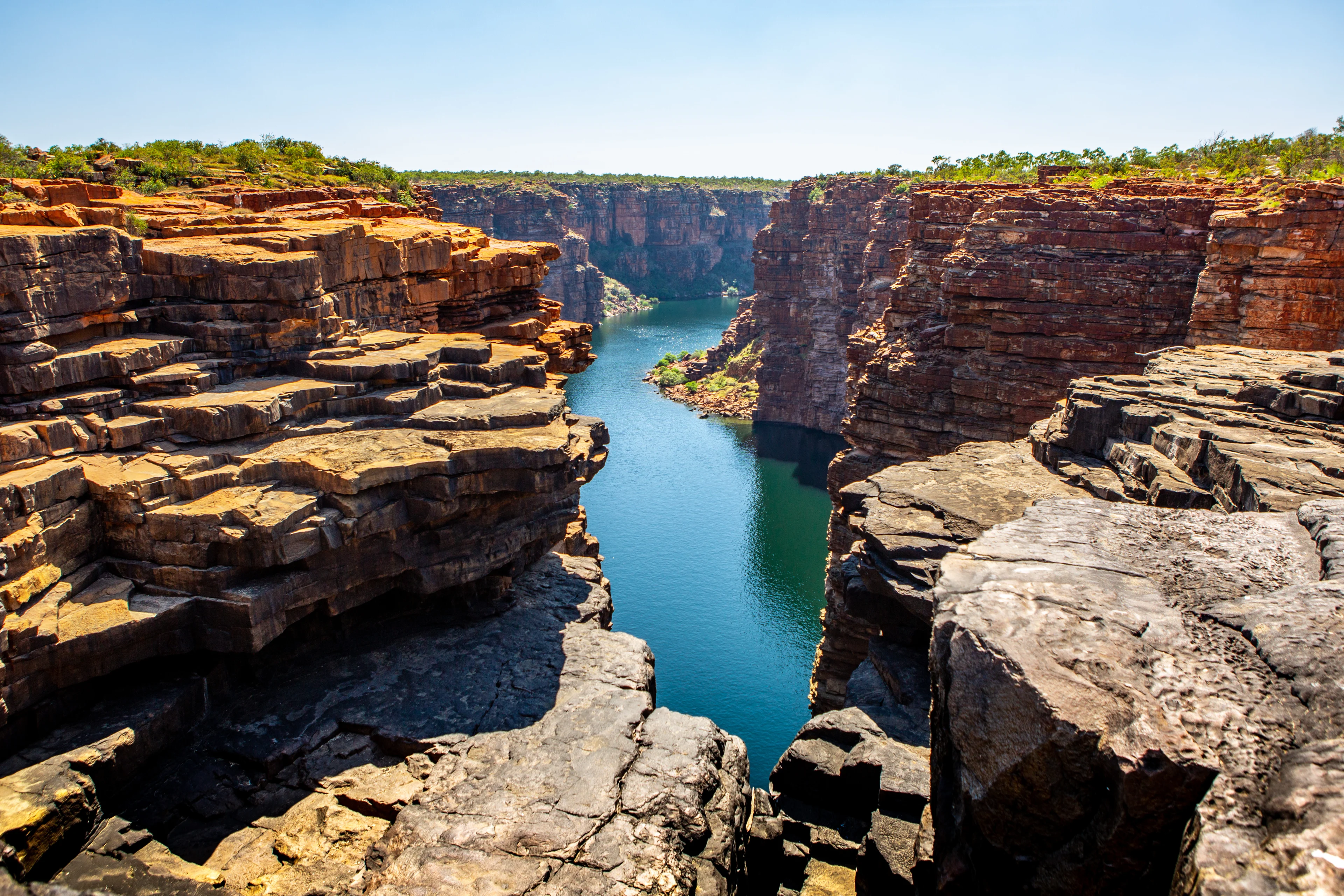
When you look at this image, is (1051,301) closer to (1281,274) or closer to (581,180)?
(1281,274)

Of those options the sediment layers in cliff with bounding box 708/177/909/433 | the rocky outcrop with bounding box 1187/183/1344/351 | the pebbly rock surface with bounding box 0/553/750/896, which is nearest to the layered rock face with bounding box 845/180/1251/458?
the rocky outcrop with bounding box 1187/183/1344/351

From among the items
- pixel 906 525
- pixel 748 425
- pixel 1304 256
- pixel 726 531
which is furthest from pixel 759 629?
pixel 748 425

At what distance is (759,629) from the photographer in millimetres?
26281

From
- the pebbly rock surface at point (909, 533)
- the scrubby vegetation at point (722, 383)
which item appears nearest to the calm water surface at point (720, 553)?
the scrubby vegetation at point (722, 383)

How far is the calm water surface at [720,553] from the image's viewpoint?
75.2ft

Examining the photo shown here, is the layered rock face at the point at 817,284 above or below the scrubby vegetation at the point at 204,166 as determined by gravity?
below

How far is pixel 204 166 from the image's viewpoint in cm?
2705

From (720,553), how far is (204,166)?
2213 centimetres

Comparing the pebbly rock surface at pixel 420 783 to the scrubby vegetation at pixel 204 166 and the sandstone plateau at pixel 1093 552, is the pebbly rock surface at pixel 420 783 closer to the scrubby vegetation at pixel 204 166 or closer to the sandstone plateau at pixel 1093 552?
the sandstone plateau at pixel 1093 552

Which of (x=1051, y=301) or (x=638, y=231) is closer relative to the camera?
(x=1051, y=301)

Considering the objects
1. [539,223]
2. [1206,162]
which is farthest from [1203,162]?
[539,223]

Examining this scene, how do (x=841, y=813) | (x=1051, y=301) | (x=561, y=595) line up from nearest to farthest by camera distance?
1. (x=841, y=813)
2. (x=561, y=595)
3. (x=1051, y=301)

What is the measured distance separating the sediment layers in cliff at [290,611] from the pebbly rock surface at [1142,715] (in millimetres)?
4709

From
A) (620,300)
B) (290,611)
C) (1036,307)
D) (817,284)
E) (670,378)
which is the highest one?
(1036,307)
